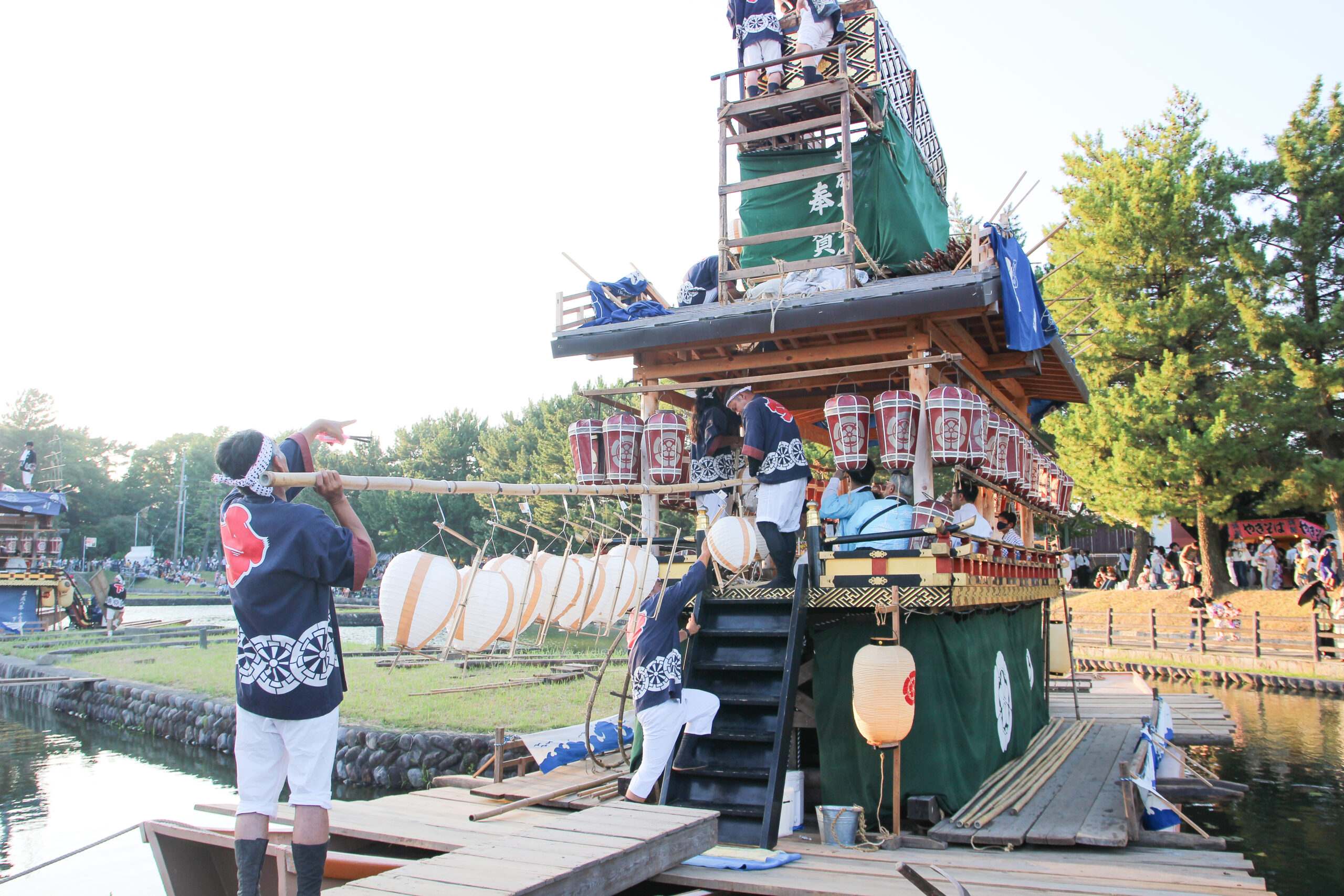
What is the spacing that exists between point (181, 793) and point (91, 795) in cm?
126

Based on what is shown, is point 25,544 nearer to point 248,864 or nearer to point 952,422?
point 248,864

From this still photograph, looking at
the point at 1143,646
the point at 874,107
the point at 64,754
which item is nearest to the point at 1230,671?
the point at 1143,646

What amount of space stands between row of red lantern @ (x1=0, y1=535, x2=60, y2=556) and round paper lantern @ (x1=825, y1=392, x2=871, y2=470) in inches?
1360

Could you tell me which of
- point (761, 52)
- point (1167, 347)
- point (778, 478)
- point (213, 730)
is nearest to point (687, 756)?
point (778, 478)

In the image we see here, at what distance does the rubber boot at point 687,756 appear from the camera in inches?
261

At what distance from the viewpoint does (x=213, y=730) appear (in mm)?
16422

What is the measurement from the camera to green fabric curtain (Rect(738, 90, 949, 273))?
10.9m

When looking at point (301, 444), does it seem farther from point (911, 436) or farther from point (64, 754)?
point (64, 754)

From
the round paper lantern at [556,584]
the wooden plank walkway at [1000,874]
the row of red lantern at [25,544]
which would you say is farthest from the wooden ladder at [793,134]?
the row of red lantern at [25,544]

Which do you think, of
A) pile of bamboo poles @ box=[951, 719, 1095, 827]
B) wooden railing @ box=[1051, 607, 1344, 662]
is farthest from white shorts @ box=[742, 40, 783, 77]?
wooden railing @ box=[1051, 607, 1344, 662]

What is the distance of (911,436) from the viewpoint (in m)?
8.02

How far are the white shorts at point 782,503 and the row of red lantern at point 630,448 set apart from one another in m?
1.87

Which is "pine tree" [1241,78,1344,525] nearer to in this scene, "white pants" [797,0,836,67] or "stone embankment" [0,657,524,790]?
"white pants" [797,0,836,67]

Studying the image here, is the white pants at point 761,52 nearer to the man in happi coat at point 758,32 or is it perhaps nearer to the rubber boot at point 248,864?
the man in happi coat at point 758,32
